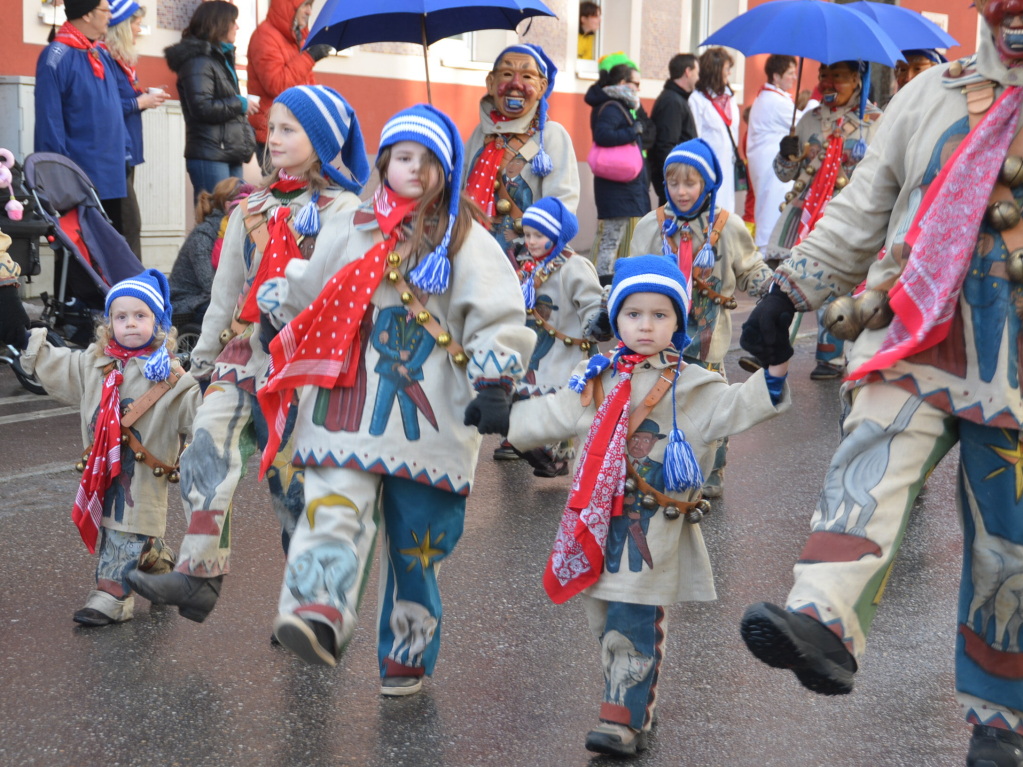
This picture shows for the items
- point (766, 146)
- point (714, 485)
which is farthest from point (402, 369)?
point (766, 146)

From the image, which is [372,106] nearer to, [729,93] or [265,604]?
[729,93]

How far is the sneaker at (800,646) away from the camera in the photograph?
304 centimetres

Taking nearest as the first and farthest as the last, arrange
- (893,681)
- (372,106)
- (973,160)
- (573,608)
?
1. (973,160)
2. (893,681)
3. (573,608)
4. (372,106)

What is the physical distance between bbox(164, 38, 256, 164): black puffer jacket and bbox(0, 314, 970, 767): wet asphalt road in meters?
5.42

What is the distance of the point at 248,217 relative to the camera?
4.89 m

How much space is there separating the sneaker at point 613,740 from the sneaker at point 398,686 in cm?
64

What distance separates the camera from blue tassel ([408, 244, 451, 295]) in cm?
419

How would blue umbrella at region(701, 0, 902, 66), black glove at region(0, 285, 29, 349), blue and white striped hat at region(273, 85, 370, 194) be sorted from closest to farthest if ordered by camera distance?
1. blue and white striped hat at region(273, 85, 370, 194)
2. black glove at region(0, 285, 29, 349)
3. blue umbrella at region(701, 0, 902, 66)

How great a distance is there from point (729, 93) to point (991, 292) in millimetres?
12801

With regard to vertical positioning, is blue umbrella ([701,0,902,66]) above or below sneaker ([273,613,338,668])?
above

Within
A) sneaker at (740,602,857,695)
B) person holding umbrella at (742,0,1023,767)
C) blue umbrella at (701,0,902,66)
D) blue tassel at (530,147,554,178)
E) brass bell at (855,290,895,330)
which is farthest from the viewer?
blue umbrella at (701,0,902,66)

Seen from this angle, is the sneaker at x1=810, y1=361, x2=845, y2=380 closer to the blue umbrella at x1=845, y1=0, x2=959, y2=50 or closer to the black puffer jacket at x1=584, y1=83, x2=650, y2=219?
the blue umbrella at x1=845, y1=0, x2=959, y2=50

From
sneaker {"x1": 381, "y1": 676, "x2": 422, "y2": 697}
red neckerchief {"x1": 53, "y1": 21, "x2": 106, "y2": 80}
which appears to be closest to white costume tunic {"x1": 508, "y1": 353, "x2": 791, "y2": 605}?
sneaker {"x1": 381, "y1": 676, "x2": 422, "y2": 697}

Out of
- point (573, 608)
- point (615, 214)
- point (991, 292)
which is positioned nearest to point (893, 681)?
point (573, 608)
